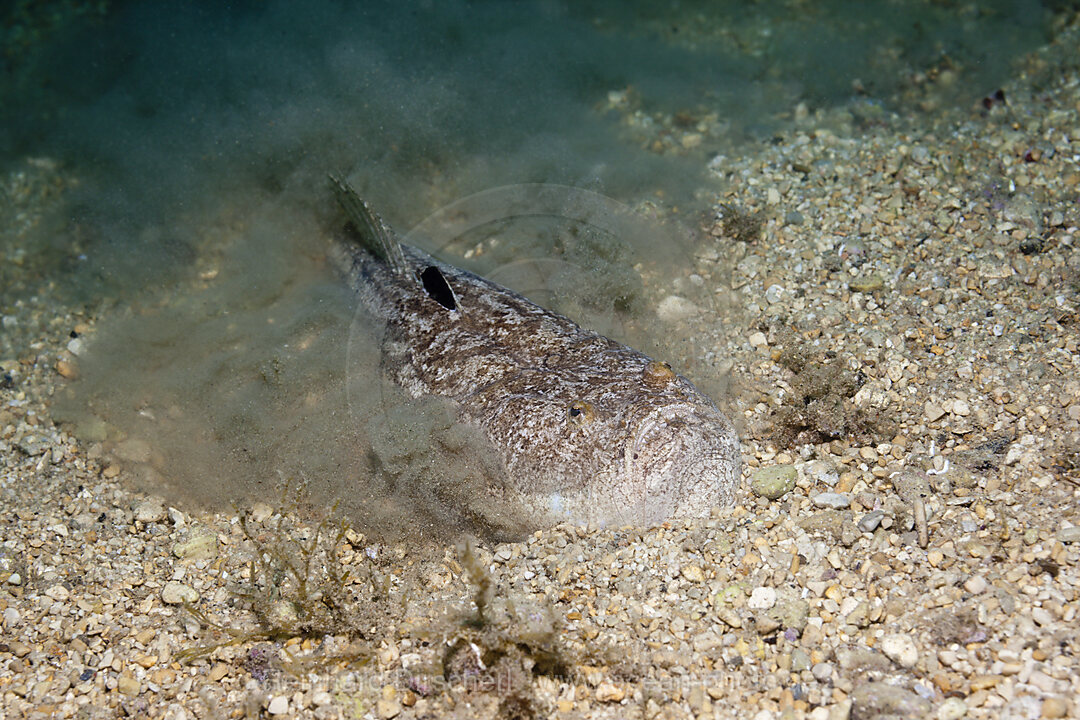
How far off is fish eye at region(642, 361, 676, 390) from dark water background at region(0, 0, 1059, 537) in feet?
3.97

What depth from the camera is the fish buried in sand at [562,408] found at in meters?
3.51

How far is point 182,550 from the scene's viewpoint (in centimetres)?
419

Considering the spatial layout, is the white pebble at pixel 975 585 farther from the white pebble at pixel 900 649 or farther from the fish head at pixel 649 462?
the fish head at pixel 649 462

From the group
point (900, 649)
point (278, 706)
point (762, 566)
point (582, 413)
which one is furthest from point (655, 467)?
point (278, 706)

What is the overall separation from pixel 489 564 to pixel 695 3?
Answer: 884 cm

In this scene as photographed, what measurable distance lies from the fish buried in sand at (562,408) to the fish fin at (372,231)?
521 millimetres

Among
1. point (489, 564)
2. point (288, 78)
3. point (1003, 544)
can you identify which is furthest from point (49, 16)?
point (1003, 544)

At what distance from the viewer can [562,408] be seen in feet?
12.4

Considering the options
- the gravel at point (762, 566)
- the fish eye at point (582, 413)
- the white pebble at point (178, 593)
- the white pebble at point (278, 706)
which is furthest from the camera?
the white pebble at point (178, 593)

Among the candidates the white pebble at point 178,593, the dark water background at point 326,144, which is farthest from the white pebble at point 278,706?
the dark water background at point 326,144

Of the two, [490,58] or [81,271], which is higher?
[490,58]

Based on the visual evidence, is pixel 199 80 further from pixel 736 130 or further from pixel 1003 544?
pixel 1003 544

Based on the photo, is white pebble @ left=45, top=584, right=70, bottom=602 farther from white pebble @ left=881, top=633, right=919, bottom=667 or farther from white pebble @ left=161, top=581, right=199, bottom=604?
white pebble @ left=881, top=633, right=919, bottom=667

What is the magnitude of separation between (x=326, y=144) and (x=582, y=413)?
5207mm
